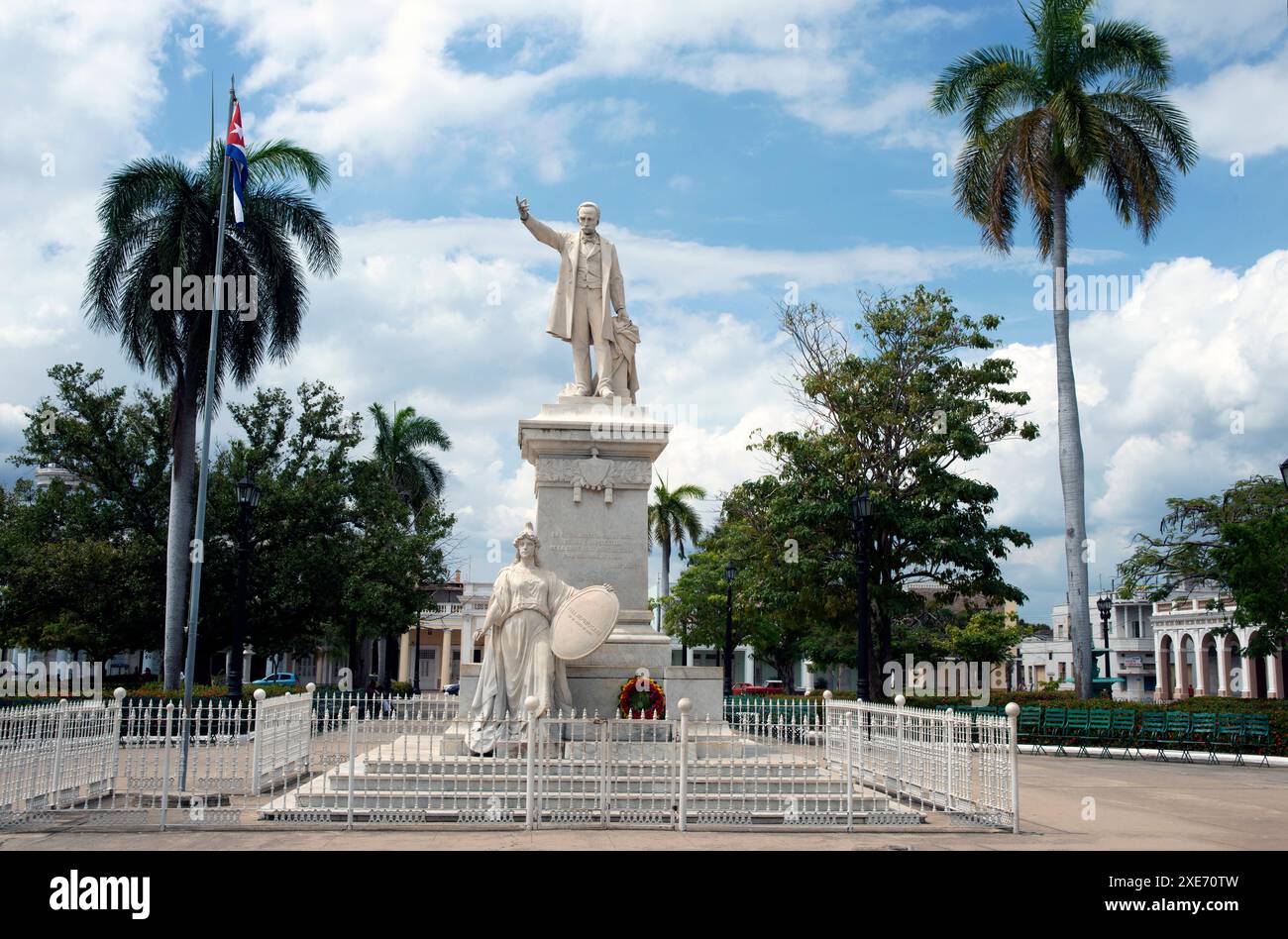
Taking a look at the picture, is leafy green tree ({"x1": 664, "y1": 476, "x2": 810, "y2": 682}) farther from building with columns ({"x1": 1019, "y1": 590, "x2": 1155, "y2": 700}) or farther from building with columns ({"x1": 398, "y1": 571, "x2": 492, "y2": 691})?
building with columns ({"x1": 1019, "y1": 590, "x2": 1155, "y2": 700})

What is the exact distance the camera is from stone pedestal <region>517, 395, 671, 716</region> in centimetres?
1457

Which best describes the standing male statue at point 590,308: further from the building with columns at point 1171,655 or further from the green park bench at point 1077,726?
the building with columns at point 1171,655

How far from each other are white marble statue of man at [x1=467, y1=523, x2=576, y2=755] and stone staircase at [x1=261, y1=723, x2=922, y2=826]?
0.65 m

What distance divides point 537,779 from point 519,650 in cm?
199

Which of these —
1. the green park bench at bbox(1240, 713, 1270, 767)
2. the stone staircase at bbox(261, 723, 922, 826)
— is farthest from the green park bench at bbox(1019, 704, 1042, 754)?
the stone staircase at bbox(261, 723, 922, 826)

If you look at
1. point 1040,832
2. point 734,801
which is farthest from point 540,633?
point 1040,832

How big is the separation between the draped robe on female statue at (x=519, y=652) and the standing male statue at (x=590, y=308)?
3.65 meters

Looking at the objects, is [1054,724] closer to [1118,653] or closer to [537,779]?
[537,779]

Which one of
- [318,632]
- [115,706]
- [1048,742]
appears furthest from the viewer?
[318,632]

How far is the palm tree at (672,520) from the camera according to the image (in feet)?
189

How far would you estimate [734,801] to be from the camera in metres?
11.3

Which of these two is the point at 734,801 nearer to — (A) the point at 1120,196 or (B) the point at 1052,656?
(A) the point at 1120,196

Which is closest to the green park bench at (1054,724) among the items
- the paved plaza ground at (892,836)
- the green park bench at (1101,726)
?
the green park bench at (1101,726)

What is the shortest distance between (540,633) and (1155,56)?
78.2 ft
